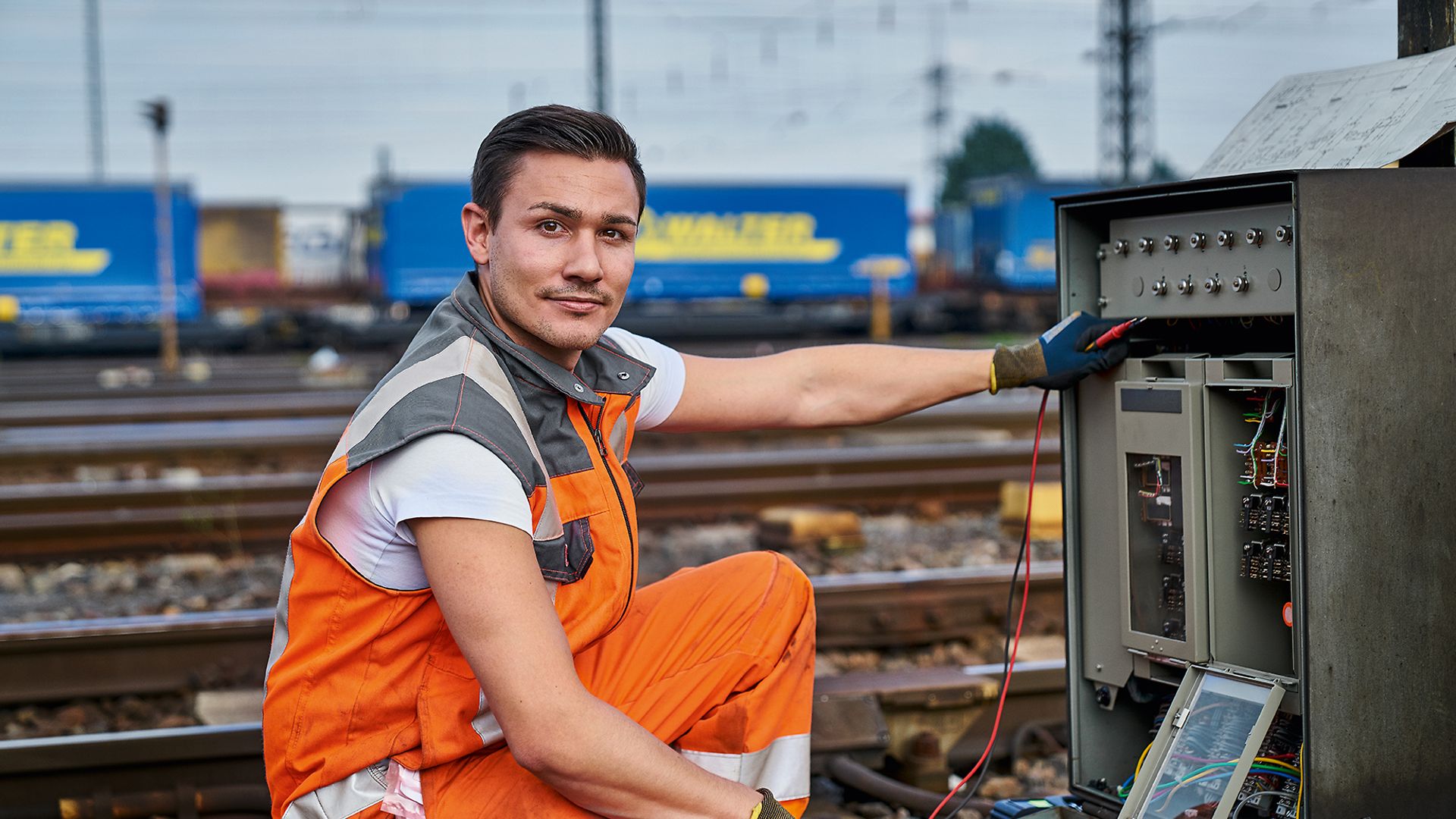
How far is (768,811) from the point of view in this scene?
91.8 inches

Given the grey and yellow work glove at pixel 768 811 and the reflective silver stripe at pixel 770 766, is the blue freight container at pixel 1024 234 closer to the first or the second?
the reflective silver stripe at pixel 770 766

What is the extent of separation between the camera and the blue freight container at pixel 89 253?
2128 centimetres

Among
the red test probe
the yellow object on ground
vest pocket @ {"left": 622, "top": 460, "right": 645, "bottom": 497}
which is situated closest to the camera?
vest pocket @ {"left": 622, "top": 460, "right": 645, "bottom": 497}

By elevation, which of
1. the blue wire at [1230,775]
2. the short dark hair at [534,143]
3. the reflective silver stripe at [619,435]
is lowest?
the blue wire at [1230,775]

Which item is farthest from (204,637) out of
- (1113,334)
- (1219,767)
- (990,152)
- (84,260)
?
(990,152)

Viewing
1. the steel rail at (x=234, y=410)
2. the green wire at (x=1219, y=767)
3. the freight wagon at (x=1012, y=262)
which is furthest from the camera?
the freight wagon at (x=1012, y=262)

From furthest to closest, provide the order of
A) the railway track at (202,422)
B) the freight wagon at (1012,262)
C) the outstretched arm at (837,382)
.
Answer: the freight wagon at (1012,262) → the railway track at (202,422) → the outstretched arm at (837,382)

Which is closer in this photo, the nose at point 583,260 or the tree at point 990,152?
the nose at point 583,260

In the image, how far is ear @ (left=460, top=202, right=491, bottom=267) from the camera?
7.97ft

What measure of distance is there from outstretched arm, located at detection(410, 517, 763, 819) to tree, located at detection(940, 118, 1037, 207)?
259 ft

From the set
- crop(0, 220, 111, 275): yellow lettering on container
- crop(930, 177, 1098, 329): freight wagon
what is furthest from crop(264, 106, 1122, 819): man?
crop(930, 177, 1098, 329): freight wagon

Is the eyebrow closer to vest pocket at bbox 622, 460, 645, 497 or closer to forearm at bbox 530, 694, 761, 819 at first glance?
vest pocket at bbox 622, 460, 645, 497

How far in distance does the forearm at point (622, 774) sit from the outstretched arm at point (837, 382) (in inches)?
39.3

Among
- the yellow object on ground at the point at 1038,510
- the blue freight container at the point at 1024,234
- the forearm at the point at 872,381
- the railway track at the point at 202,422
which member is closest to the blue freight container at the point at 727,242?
the blue freight container at the point at 1024,234
